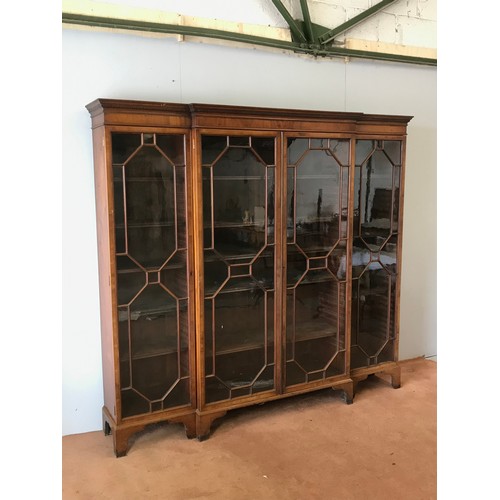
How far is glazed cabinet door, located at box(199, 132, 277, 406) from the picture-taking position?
2826 millimetres

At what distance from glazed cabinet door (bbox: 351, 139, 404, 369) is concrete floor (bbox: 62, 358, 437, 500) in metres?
0.39

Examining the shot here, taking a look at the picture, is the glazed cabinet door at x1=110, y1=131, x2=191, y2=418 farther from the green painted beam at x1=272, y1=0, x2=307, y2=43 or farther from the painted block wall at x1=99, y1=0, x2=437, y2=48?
the green painted beam at x1=272, y1=0, x2=307, y2=43

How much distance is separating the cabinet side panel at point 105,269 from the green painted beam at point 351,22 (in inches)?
63.8

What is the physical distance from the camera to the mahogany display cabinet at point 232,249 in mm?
2680

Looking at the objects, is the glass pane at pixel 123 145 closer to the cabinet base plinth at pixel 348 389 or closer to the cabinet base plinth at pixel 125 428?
the cabinet base plinth at pixel 125 428

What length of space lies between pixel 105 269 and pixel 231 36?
1.54 m

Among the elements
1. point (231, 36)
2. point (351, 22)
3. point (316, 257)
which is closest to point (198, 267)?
point (316, 257)

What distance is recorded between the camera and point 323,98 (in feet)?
11.4

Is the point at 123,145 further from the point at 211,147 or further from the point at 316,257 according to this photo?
the point at 316,257

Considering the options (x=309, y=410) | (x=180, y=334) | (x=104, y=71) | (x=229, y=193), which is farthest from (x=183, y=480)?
(x=104, y=71)

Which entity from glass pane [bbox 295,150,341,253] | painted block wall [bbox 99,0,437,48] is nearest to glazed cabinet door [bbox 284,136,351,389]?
glass pane [bbox 295,150,341,253]

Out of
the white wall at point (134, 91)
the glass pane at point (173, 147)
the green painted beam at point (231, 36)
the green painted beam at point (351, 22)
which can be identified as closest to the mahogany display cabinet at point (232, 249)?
the glass pane at point (173, 147)
